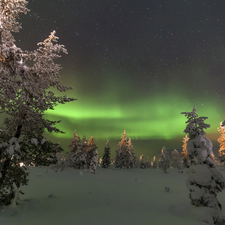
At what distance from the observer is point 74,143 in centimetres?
5756

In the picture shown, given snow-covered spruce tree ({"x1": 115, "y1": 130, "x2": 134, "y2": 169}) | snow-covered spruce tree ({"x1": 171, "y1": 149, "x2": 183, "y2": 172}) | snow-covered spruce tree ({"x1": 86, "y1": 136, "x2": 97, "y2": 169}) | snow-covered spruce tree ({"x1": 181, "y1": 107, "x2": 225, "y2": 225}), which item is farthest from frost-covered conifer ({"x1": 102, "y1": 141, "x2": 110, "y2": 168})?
snow-covered spruce tree ({"x1": 181, "y1": 107, "x2": 225, "y2": 225})

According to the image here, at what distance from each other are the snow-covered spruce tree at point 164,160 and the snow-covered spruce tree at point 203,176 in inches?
1687

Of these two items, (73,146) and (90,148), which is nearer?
(90,148)

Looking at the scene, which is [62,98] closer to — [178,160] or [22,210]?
[22,210]

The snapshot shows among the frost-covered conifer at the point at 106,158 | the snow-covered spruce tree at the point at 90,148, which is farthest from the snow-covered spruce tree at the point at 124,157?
the snow-covered spruce tree at the point at 90,148

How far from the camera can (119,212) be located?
37.9 ft

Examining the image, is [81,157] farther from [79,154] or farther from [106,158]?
[106,158]

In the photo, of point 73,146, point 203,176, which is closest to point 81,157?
point 73,146

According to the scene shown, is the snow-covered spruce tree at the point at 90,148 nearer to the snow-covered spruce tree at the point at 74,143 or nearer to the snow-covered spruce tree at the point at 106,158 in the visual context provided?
the snow-covered spruce tree at the point at 74,143

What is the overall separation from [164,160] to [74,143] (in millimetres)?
32621

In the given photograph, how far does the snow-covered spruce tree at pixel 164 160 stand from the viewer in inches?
2002

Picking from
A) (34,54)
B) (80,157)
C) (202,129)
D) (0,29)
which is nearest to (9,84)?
(0,29)

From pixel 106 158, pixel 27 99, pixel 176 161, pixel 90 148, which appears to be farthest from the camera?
pixel 106 158

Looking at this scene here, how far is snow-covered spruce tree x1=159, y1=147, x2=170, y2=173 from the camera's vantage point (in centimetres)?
5085
